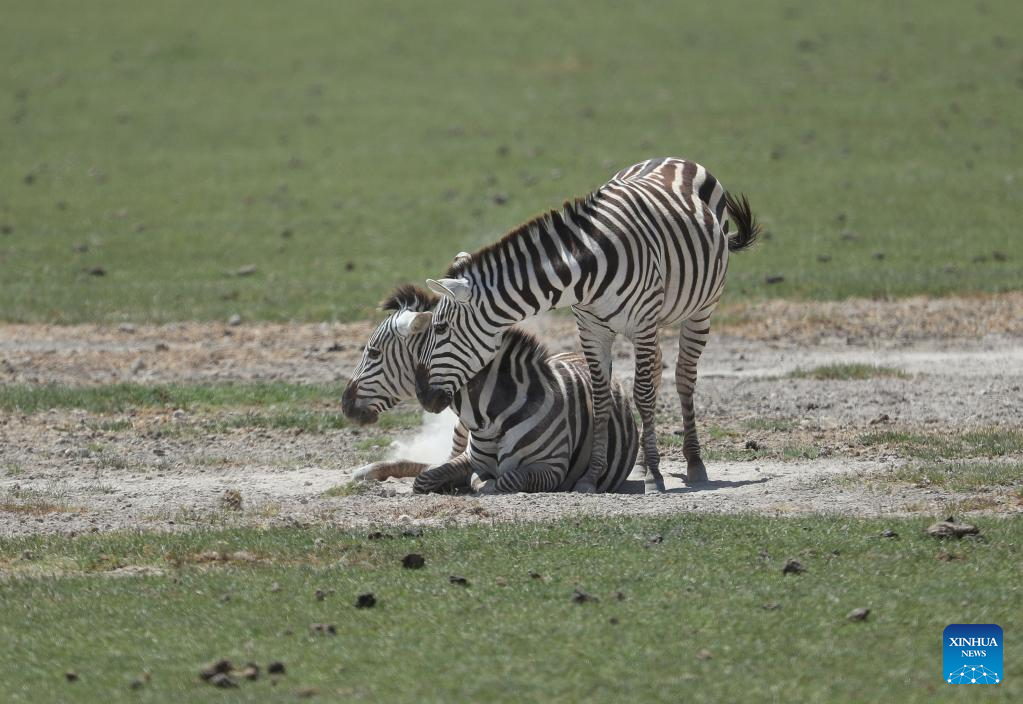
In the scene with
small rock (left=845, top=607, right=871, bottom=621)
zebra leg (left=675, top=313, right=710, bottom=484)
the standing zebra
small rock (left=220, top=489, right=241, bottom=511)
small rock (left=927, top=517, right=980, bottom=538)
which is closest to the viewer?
small rock (left=845, top=607, right=871, bottom=621)

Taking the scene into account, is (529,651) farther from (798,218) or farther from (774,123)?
(774,123)

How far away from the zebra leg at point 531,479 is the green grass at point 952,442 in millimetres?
2920

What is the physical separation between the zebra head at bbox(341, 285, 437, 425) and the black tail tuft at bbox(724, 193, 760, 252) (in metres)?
3.00

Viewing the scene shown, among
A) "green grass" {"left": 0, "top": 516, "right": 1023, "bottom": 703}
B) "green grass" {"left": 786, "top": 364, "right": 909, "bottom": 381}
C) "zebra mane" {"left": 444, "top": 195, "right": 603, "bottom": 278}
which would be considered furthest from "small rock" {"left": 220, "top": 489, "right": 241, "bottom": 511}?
"green grass" {"left": 786, "top": 364, "right": 909, "bottom": 381}

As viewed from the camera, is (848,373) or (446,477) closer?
(446,477)

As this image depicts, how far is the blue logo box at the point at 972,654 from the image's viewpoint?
6.97 metres

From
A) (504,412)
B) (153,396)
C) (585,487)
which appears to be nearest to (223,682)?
(504,412)

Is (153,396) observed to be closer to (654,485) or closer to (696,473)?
(654,485)

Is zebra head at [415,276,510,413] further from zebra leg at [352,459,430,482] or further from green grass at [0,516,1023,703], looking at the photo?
green grass at [0,516,1023,703]

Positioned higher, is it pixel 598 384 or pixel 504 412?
pixel 598 384

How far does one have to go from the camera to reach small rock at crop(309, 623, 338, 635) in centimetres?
770

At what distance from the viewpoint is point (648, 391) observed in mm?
11781

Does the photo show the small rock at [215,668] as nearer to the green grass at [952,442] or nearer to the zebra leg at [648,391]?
the zebra leg at [648,391]

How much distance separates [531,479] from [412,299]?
6.13 ft
